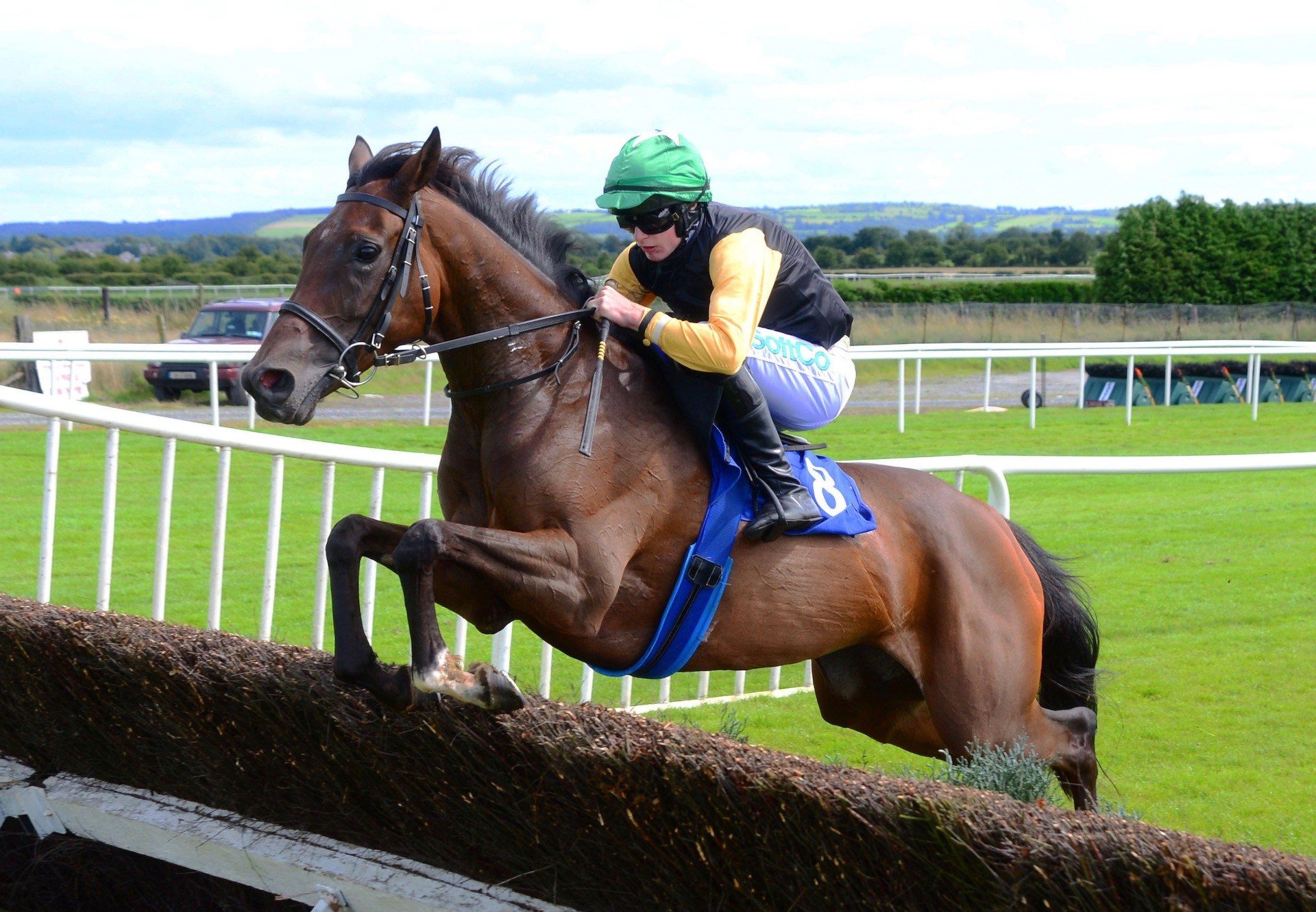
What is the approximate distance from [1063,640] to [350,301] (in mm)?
2368

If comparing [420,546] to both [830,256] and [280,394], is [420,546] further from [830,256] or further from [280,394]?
[830,256]

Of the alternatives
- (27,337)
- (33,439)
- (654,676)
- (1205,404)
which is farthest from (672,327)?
(1205,404)

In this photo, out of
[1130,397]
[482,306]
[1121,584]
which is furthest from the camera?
[1130,397]

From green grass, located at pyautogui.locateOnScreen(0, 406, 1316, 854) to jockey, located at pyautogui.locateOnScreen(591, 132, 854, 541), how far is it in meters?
0.78

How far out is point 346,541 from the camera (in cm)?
288

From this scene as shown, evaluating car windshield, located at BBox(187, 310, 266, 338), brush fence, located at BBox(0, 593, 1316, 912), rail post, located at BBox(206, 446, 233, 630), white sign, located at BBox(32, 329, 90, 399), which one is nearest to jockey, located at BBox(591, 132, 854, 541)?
brush fence, located at BBox(0, 593, 1316, 912)

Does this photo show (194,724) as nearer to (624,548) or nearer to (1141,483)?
(624,548)

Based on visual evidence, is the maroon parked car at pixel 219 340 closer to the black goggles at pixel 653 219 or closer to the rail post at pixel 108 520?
the rail post at pixel 108 520

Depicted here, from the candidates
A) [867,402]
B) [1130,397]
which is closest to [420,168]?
[1130,397]

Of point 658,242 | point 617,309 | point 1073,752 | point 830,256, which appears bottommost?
point 1073,752

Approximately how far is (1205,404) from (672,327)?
14.3 m

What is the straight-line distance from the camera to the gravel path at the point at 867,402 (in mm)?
12703

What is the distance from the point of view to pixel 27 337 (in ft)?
47.2

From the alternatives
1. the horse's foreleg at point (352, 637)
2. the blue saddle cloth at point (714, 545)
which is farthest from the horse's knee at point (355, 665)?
the blue saddle cloth at point (714, 545)
